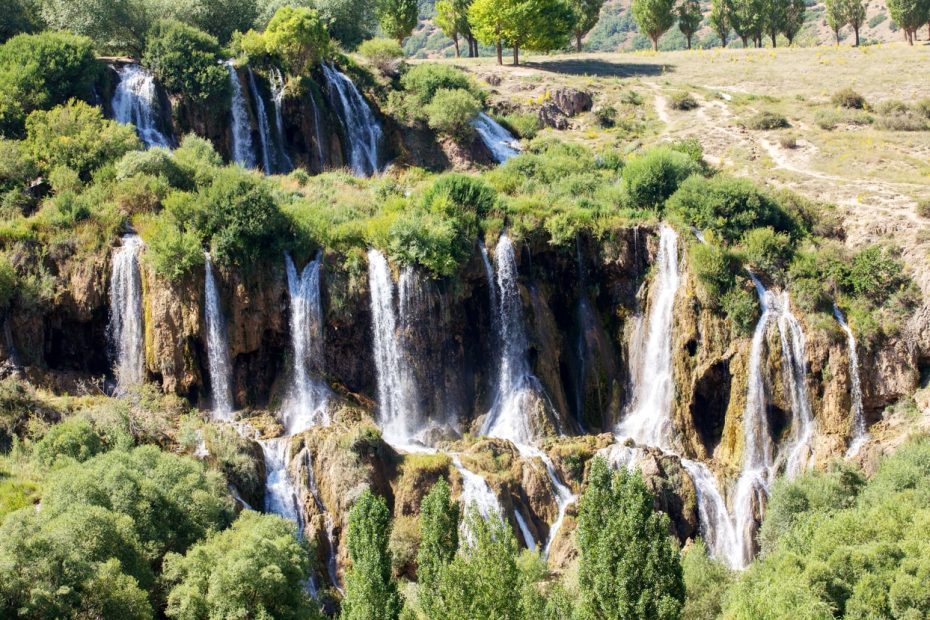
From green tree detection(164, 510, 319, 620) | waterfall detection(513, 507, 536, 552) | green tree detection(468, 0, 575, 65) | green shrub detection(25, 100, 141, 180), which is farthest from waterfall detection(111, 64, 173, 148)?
green tree detection(468, 0, 575, 65)

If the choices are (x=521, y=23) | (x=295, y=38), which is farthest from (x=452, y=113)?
(x=521, y=23)

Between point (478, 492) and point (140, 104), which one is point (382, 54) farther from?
point (478, 492)

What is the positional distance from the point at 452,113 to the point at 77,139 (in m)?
21.6

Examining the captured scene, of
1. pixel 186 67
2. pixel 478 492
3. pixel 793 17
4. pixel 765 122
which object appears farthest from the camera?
pixel 793 17

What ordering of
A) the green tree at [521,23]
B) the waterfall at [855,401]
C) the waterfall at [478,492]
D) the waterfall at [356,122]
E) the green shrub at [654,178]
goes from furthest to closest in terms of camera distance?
the green tree at [521,23] → the waterfall at [356,122] → the green shrub at [654,178] → the waterfall at [855,401] → the waterfall at [478,492]

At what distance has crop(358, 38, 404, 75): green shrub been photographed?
2655 inches

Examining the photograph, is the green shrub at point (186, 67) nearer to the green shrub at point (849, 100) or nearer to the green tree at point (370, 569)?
the green tree at point (370, 569)

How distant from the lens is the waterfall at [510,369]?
144 ft

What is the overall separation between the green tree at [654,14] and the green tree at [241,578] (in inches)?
3130

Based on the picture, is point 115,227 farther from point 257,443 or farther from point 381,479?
point 381,479

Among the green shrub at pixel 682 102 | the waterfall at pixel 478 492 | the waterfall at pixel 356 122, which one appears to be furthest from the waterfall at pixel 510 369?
the green shrub at pixel 682 102

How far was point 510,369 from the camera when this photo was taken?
45812 millimetres

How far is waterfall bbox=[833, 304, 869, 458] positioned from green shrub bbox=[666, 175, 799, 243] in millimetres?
6695

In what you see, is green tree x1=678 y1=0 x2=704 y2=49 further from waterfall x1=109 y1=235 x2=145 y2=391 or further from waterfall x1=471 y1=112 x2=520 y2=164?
waterfall x1=109 y1=235 x2=145 y2=391
